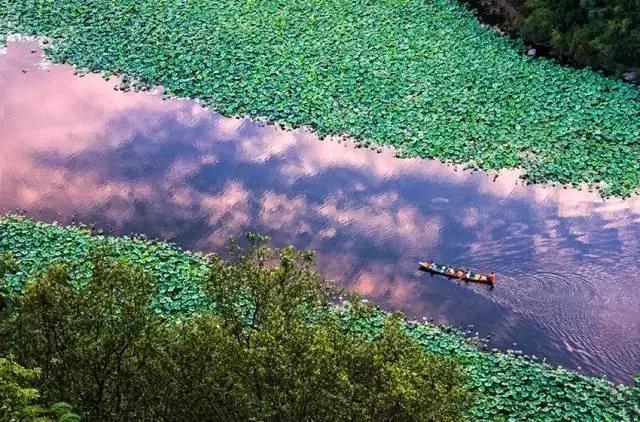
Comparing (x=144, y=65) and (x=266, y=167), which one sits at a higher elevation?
(x=144, y=65)

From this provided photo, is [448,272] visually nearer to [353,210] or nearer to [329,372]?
[353,210]

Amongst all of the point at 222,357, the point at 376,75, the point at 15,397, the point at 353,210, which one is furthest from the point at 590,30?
the point at 15,397

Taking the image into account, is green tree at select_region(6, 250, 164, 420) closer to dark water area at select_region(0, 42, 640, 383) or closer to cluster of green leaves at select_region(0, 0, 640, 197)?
dark water area at select_region(0, 42, 640, 383)

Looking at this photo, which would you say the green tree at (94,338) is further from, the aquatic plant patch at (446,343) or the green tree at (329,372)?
the aquatic plant patch at (446,343)

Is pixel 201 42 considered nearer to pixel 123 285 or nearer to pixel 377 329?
pixel 377 329

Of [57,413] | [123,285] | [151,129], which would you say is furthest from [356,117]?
[57,413]
